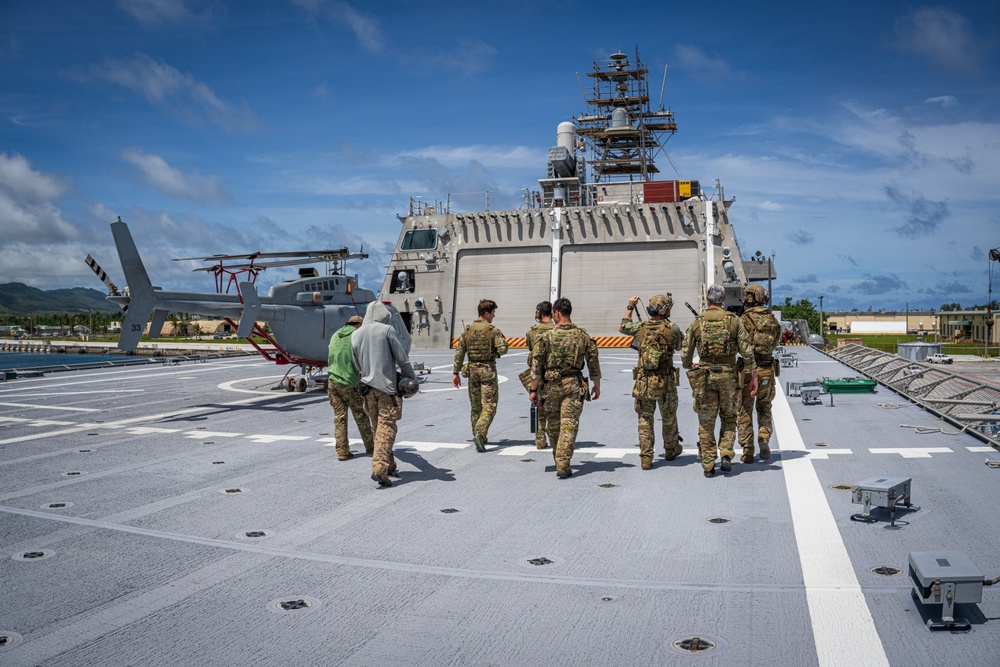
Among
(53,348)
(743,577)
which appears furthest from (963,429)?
(53,348)

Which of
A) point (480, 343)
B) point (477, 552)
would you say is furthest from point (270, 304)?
point (477, 552)

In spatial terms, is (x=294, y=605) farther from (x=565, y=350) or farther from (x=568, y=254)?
(x=568, y=254)

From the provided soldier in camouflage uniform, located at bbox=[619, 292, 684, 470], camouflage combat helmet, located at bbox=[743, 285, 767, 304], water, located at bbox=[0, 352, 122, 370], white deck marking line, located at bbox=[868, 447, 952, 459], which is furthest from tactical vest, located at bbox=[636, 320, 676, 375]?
water, located at bbox=[0, 352, 122, 370]

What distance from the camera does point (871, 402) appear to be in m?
14.1

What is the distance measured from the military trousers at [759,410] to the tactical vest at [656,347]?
3.10 ft

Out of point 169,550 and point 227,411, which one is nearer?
point 169,550

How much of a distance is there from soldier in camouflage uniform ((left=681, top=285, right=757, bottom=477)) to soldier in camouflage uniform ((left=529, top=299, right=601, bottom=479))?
3.67 ft

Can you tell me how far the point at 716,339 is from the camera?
8094mm

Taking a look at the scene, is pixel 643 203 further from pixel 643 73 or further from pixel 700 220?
pixel 643 73

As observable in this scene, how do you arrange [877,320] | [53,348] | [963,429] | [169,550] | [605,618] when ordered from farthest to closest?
[877,320]
[53,348]
[963,429]
[169,550]
[605,618]

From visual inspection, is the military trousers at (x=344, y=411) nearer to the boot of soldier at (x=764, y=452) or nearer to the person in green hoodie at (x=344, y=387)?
the person in green hoodie at (x=344, y=387)

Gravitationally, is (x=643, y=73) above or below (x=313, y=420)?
above

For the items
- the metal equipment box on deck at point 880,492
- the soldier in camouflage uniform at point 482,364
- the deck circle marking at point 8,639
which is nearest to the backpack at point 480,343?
the soldier in camouflage uniform at point 482,364

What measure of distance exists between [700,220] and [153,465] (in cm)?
3126
